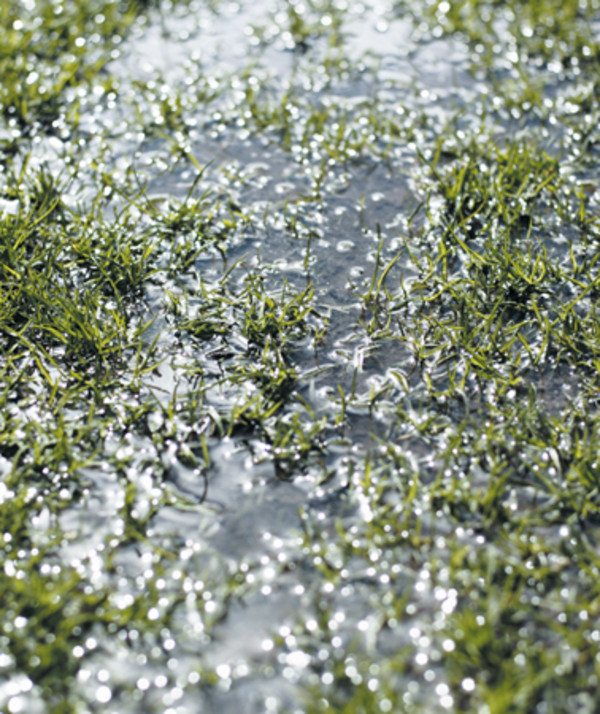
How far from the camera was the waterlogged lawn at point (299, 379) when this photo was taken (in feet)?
5.59

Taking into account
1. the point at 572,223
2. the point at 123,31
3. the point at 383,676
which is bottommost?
the point at 383,676

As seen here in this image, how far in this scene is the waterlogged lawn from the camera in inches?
67.1

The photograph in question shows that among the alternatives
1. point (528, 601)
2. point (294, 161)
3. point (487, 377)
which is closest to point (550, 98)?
point (294, 161)

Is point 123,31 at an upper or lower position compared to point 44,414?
upper

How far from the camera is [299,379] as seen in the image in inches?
93.0

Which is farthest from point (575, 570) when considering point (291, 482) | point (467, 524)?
point (291, 482)

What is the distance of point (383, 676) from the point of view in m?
1.64

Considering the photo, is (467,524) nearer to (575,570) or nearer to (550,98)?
(575,570)

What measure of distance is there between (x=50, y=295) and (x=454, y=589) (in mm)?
1813

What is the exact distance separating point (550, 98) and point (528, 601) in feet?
9.60

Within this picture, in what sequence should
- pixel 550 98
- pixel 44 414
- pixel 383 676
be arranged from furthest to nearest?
1. pixel 550 98
2. pixel 44 414
3. pixel 383 676

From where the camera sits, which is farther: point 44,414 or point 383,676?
point 44,414

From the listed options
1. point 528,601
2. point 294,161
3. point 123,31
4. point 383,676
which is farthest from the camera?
point 123,31

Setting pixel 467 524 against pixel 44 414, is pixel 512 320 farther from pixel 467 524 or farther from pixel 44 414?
pixel 44 414
